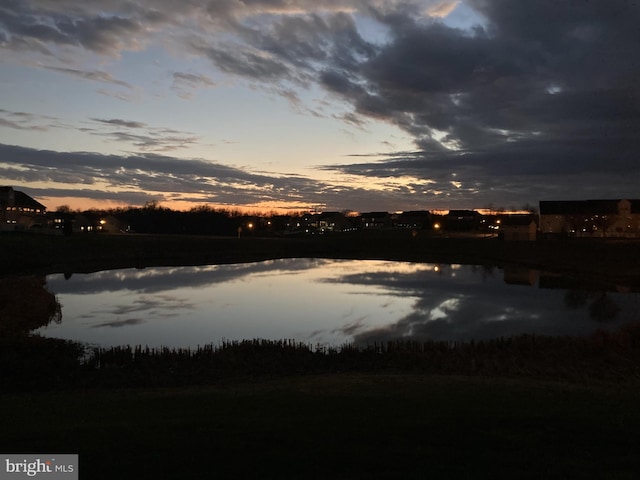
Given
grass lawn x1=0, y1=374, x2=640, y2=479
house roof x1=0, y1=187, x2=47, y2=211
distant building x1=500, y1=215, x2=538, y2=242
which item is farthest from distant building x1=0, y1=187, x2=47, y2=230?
grass lawn x1=0, y1=374, x2=640, y2=479

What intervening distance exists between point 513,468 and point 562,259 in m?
69.4

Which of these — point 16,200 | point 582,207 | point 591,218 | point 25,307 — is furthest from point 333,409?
point 582,207

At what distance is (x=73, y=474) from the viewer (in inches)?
296

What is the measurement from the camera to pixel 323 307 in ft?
125

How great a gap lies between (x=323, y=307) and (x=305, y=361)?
17316 millimetres

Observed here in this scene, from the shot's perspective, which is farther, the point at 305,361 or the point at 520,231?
the point at 520,231

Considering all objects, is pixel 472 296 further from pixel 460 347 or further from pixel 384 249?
pixel 384 249

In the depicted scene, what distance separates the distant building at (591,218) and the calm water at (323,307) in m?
57.9

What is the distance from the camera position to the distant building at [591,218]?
108m

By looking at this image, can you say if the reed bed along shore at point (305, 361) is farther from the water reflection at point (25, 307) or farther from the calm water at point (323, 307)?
the water reflection at point (25, 307)

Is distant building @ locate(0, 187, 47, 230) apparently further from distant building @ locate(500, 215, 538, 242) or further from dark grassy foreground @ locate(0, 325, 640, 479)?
dark grassy foreground @ locate(0, 325, 640, 479)

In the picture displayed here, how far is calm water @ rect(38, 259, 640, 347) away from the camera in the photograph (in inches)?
1129

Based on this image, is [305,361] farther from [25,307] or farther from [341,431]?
[25,307]

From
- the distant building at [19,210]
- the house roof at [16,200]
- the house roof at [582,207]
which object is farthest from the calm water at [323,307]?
the house roof at [582,207]
